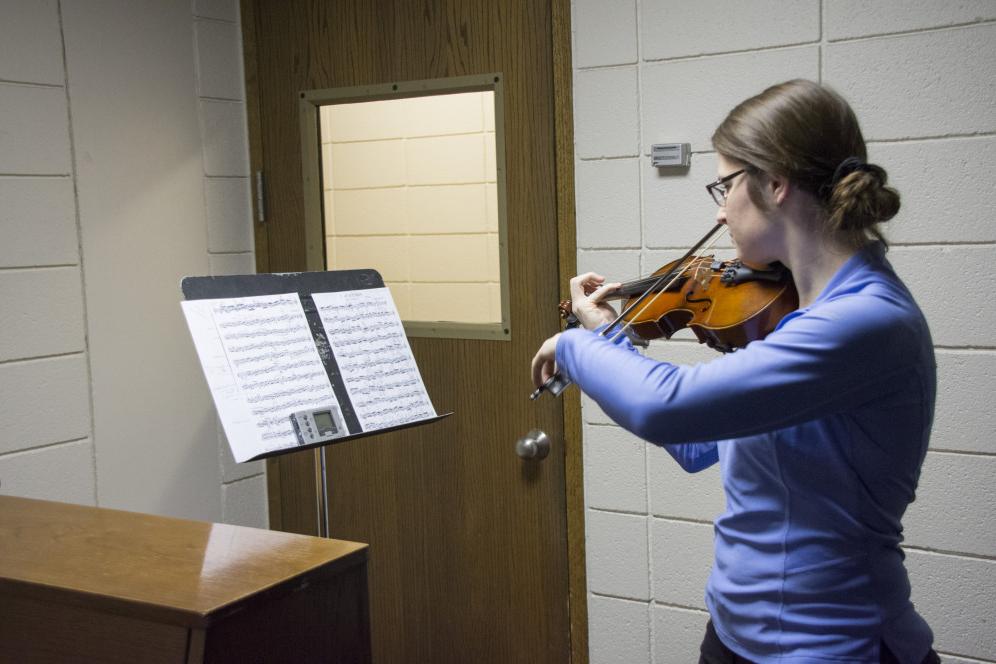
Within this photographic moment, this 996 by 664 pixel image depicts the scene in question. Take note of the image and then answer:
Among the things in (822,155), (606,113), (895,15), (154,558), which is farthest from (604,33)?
(154,558)

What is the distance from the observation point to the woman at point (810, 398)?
43.2 inches

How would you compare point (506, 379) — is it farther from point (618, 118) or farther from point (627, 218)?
point (618, 118)

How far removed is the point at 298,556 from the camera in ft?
4.13

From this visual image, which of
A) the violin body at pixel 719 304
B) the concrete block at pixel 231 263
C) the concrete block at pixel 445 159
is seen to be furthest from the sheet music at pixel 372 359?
the concrete block at pixel 231 263

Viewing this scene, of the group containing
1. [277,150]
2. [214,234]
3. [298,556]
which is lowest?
[298,556]

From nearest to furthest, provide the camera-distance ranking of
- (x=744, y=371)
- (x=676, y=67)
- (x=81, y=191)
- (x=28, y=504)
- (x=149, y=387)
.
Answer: (x=744, y=371)
(x=28, y=504)
(x=676, y=67)
(x=81, y=191)
(x=149, y=387)

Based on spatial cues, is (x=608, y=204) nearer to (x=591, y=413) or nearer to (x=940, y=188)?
(x=591, y=413)

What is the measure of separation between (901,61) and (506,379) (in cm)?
110

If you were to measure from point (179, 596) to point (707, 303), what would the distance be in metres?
0.81

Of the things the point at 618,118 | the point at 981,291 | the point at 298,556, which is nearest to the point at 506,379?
the point at 618,118

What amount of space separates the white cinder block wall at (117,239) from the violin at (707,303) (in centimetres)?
128

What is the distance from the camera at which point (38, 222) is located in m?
2.25

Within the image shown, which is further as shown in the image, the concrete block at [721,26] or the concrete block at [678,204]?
the concrete block at [678,204]

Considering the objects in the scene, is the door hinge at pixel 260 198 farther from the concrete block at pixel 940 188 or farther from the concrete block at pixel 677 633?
the concrete block at pixel 940 188
